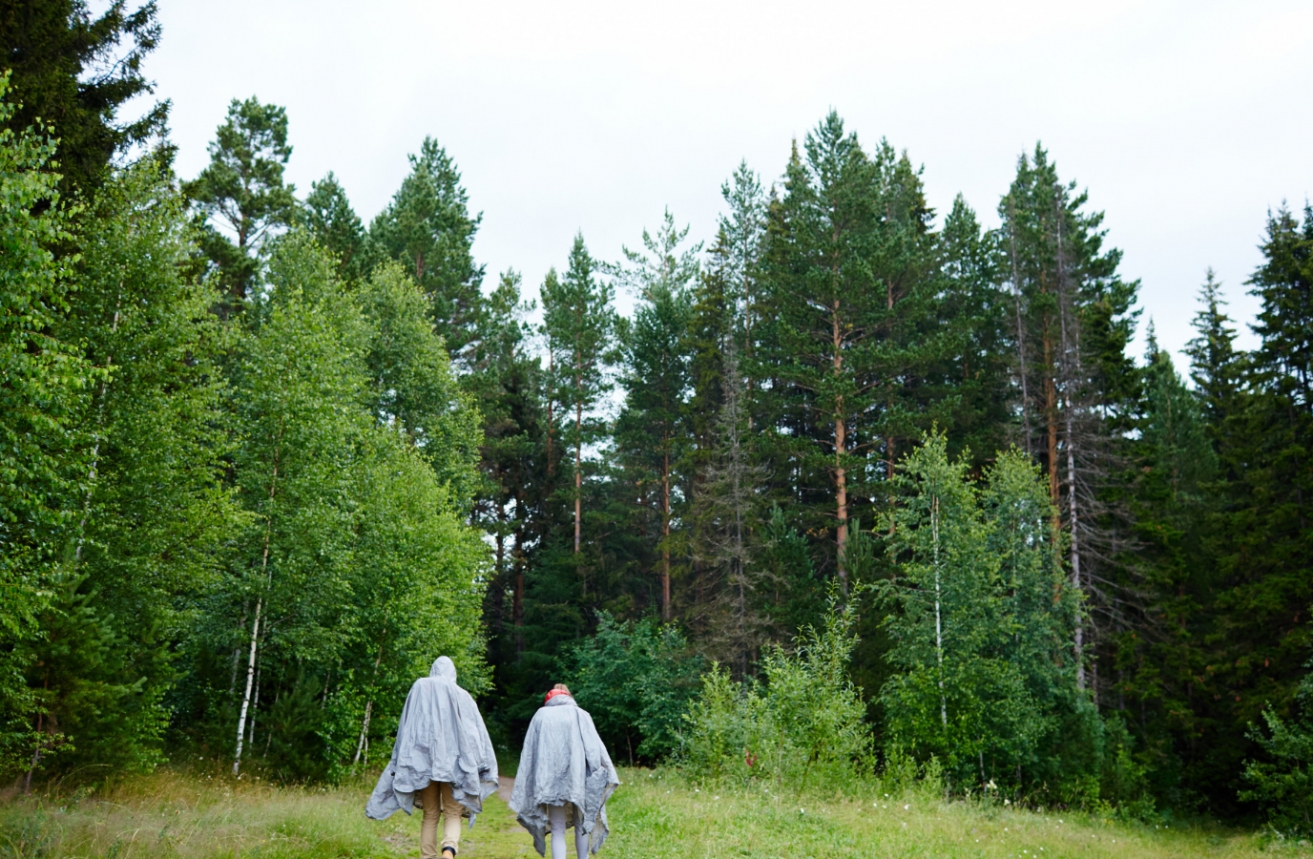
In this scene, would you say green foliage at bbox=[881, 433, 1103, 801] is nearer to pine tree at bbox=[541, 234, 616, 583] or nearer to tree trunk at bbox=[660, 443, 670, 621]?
tree trunk at bbox=[660, 443, 670, 621]

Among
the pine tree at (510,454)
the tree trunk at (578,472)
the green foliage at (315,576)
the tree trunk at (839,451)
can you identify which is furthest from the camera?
the tree trunk at (578,472)

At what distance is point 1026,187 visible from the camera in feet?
109

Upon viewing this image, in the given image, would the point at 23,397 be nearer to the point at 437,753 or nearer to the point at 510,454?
the point at 437,753

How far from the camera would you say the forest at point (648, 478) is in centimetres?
1344

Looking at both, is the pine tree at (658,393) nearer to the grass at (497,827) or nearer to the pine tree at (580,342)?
the pine tree at (580,342)

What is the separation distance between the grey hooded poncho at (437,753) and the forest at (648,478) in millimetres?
3900

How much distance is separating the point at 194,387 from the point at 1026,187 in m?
29.9

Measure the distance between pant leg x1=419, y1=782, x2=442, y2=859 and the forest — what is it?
413 centimetres

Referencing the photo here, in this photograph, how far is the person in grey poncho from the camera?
8016 mm

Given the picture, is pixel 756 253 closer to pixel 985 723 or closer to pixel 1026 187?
pixel 1026 187

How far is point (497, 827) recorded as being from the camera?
13008 millimetres

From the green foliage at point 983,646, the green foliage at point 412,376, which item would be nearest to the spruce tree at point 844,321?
the green foliage at point 983,646

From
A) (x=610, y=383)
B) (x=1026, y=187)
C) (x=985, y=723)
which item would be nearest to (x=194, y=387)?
(x=985, y=723)

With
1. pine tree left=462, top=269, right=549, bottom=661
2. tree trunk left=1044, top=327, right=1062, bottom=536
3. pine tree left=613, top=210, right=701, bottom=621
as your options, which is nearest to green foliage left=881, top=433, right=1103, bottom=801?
tree trunk left=1044, top=327, right=1062, bottom=536
